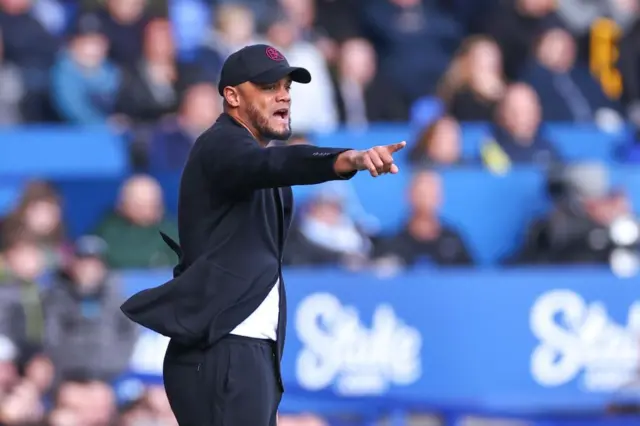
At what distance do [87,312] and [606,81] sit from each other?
6641 millimetres

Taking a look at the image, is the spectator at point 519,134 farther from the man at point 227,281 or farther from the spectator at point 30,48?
the man at point 227,281

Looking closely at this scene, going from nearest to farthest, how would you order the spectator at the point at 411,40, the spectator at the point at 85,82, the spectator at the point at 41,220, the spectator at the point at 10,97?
the spectator at the point at 41,220
the spectator at the point at 10,97
the spectator at the point at 85,82
the spectator at the point at 411,40

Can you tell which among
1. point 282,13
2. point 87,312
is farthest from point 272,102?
point 282,13

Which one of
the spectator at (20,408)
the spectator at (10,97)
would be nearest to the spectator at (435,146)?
the spectator at (10,97)

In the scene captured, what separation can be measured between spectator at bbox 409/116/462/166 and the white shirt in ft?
18.9

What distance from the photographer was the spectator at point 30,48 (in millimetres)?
11203

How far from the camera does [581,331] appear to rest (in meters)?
9.62

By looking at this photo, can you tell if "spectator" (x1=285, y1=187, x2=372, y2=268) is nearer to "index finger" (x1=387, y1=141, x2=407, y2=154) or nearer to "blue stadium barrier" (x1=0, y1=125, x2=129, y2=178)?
"blue stadium barrier" (x1=0, y1=125, x2=129, y2=178)

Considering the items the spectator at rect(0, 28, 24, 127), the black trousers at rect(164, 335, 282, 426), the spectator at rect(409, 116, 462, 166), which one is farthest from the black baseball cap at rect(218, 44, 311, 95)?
the spectator at rect(0, 28, 24, 127)

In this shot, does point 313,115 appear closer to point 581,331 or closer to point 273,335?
point 581,331

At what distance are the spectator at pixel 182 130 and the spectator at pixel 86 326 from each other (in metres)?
1.69

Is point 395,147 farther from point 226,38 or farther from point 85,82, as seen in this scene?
point 226,38

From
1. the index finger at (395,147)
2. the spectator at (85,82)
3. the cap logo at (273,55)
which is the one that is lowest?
the index finger at (395,147)

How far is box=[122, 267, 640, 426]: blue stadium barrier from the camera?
364 inches
